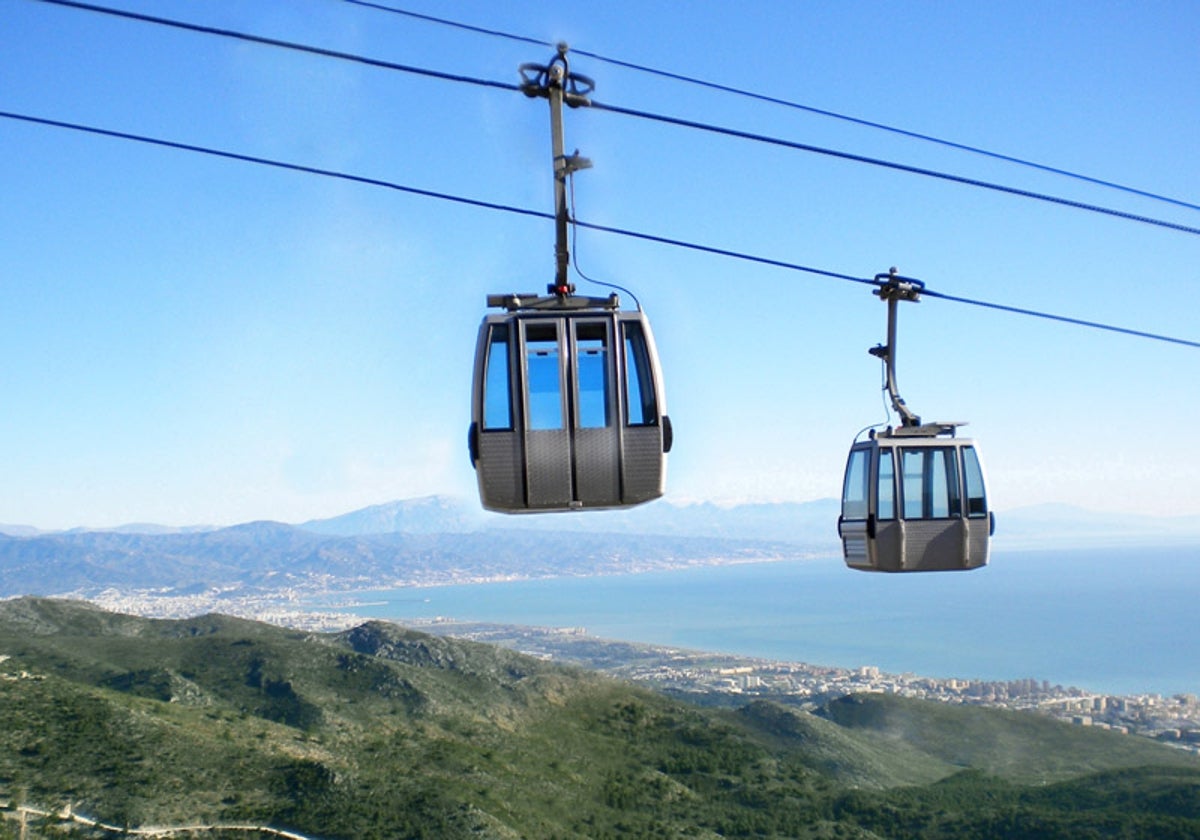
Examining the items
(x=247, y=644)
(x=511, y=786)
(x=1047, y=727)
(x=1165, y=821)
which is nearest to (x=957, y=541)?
(x=511, y=786)

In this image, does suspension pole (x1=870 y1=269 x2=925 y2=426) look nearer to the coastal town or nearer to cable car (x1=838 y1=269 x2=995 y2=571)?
cable car (x1=838 y1=269 x2=995 y2=571)

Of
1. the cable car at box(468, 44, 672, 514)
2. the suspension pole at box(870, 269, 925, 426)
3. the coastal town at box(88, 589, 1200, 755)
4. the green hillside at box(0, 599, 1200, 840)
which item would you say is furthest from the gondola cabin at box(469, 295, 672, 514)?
the coastal town at box(88, 589, 1200, 755)

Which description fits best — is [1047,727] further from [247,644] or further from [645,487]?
[645,487]

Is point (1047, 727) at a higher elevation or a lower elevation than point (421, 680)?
lower

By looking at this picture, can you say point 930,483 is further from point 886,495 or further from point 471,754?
point 471,754

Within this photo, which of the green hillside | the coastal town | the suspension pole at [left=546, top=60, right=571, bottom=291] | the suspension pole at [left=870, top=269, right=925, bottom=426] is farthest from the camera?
the coastal town

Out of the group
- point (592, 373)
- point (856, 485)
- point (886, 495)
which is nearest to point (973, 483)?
point (886, 495)

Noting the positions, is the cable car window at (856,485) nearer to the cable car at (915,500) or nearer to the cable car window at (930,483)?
the cable car at (915,500)
